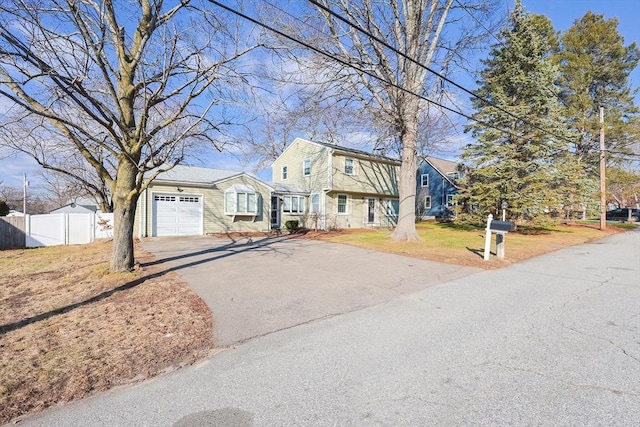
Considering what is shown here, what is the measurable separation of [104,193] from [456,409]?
26.3 metres

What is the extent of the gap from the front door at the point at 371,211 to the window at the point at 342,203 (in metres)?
2.32

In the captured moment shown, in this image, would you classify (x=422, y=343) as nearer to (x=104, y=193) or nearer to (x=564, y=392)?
(x=564, y=392)

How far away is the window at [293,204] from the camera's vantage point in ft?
71.5

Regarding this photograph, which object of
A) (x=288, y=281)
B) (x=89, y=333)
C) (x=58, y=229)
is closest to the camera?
(x=89, y=333)

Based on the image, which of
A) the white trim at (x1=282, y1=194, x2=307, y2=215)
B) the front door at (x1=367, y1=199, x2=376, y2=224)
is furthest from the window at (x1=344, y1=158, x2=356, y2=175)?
the white trim at (x1=282, y1=194, x2=307, y2=215)

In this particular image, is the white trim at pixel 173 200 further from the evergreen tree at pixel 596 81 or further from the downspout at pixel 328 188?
the evergreen tree at pixel 596 81

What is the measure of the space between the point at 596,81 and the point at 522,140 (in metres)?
14.3

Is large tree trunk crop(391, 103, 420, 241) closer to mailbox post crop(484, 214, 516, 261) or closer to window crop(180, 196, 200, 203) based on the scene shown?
mailbox post crop(484, 214, 516, 261)

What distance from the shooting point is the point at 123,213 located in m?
7.48

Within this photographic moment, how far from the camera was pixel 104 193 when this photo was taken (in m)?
22.5

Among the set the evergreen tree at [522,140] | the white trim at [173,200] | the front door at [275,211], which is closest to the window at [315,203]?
the front door at [275,211]

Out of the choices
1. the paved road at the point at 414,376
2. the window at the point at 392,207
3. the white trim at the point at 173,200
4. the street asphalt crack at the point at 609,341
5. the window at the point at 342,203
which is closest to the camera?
the paved road at the point at 414,376

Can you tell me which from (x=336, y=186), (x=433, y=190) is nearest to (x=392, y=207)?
(x=336, y=186)

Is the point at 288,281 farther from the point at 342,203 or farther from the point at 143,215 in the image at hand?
the point at 342,203
